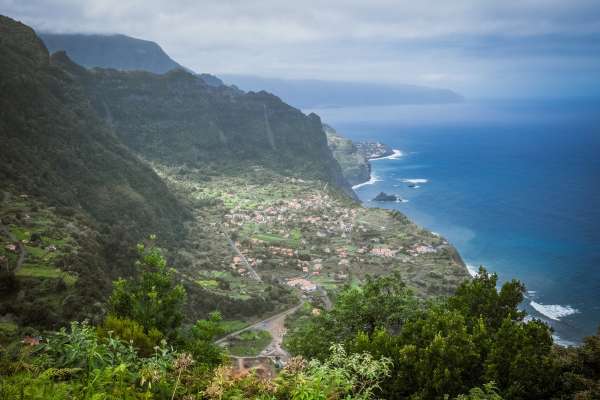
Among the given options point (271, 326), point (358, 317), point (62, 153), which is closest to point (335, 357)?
point (358, 317)

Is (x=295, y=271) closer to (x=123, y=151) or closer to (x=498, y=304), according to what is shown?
(x=123, y=151)

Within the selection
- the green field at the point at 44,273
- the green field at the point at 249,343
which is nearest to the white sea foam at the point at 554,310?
the green field at the point at 249,343

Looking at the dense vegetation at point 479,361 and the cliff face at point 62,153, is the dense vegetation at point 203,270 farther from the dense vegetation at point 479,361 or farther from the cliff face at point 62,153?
the cliff face at point 62,153

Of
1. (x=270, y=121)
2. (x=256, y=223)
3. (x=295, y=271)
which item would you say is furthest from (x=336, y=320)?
(x=270, y=121)

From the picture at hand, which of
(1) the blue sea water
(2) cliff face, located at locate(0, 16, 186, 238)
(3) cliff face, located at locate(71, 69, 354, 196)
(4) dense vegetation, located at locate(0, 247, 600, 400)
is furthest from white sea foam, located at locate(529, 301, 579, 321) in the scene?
(3) cliff face, located at locate(71, 69, 354, 196)

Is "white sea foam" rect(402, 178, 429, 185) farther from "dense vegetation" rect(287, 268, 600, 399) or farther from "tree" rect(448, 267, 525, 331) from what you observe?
"dense vegetation" rect(287, 268, 600, 399)

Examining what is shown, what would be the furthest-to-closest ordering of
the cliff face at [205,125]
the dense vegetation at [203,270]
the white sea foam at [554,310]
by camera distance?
the cliff face at [205,125], the white sea foam at [554,310], the dense vegetation at [203,270]
